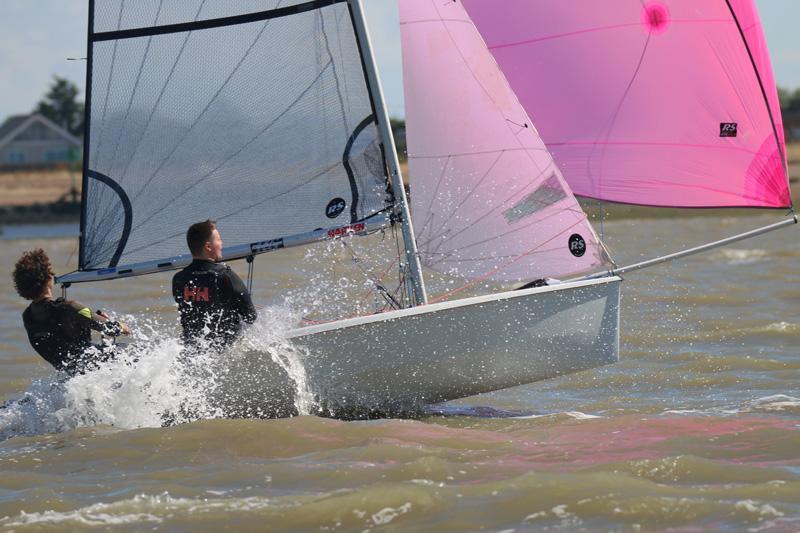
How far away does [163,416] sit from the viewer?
7.16 meters

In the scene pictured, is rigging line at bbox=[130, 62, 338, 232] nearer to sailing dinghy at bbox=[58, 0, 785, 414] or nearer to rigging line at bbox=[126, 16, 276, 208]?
sailing dinghy at bbox=[58, 0, 785, 414]

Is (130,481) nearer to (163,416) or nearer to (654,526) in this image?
(163,416)

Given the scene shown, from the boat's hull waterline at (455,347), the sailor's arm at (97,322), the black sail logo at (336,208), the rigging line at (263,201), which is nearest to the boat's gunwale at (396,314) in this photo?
the boat's hull waterline at (455,347)

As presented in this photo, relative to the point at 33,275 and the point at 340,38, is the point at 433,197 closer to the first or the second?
the point at 340,38

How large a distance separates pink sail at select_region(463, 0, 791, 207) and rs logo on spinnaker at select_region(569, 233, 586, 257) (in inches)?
19.9

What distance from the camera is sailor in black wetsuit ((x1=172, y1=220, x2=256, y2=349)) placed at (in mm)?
6828

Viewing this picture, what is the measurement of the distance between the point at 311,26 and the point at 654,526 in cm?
366

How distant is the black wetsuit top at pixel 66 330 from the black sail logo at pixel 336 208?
138 cm


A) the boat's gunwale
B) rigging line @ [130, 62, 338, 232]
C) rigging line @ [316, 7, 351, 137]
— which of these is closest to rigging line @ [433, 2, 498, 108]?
rigging line @ [316, 7, 351, 137]

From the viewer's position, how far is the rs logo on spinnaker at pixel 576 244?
7.56 metres

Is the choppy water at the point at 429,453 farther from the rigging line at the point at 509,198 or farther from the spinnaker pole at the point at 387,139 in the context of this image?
the rigging line at the point at 509,198

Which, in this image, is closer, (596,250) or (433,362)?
(433,362)

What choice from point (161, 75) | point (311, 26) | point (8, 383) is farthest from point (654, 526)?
point (8, 383)

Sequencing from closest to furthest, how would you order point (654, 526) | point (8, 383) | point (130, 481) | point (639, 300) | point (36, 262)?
1. point (654, 526)
2. point (130, 481)
3. point (36, 262)
4. point (8, 383)
5. point (639, 300)
